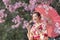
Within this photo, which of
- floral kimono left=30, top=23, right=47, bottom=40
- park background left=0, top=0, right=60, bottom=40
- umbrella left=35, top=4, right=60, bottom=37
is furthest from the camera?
park background left=0, top=0, right=60, bottom=40

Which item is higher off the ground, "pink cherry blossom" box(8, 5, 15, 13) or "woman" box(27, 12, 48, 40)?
"woman" box(27, 12, 48, 40)

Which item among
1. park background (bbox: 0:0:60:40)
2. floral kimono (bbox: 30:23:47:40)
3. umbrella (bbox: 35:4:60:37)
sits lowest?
park background (bbox: 0:0:60:40)

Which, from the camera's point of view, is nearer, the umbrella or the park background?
the umbrella

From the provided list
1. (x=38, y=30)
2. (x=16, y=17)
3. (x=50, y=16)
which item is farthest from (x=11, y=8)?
(x=50, y=16)

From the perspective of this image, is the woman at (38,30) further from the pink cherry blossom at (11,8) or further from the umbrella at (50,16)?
the pink cherry blossom at (11,8)

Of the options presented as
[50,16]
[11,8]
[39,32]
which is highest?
[50,16]

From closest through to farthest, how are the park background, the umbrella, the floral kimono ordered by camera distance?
the umbrella
the floral kimono
the park background

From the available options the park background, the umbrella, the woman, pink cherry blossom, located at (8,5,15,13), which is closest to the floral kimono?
the woman

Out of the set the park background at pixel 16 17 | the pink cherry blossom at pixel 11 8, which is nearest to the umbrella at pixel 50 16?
the park background at pixel 16 17

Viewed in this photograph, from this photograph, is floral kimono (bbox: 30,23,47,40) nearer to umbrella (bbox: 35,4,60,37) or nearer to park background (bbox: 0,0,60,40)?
umbrella (bbox: 35,4,60,37)

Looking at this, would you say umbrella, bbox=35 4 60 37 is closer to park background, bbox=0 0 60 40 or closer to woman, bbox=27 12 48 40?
woman, bbox=27 12 48 40

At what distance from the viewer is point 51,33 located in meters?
4.87

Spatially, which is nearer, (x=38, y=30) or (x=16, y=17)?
(x=38, y=30)

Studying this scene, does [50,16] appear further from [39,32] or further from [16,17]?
[16,17]
